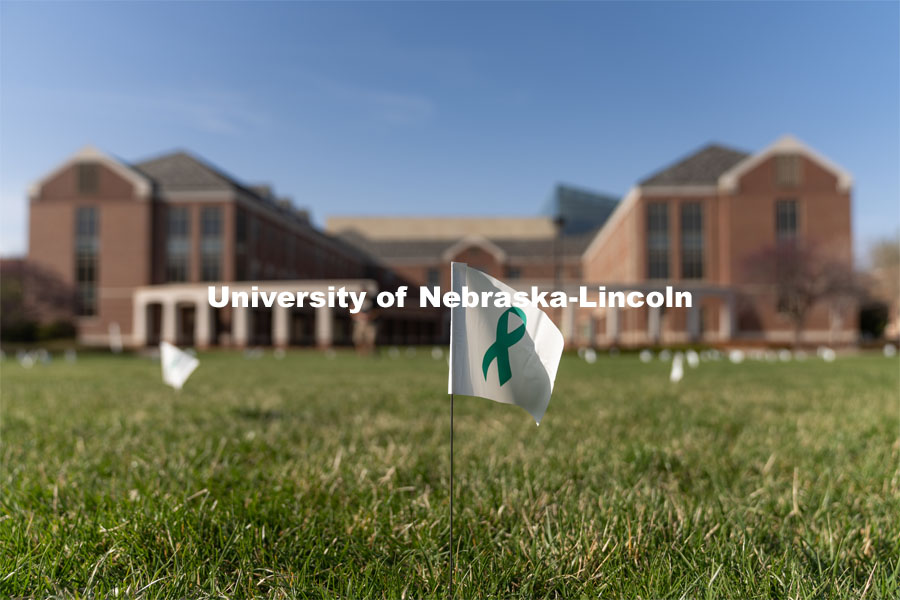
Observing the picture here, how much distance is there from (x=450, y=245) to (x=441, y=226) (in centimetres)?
2221

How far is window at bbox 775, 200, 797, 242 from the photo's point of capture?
1938 inches

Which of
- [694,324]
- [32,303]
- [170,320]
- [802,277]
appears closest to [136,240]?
[170,320]

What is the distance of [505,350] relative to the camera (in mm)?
1836

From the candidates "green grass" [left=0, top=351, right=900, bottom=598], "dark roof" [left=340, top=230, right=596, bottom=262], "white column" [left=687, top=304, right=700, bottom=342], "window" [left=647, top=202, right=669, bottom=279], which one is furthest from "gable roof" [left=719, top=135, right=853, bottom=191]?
"green grass" [left=0, top=351, right=900, bottom=598]

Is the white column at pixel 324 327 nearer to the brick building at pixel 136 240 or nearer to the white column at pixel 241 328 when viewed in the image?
the brick building at pixel 136 240

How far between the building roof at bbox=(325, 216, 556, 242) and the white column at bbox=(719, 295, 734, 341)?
51.0m

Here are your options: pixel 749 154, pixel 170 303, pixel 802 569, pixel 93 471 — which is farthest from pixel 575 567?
pixel 749 154

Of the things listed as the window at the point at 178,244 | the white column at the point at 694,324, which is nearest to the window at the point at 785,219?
the white column at the point at 694,324

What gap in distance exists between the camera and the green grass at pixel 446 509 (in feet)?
6.38

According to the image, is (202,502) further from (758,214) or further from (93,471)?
(758,214)

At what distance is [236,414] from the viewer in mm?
5664

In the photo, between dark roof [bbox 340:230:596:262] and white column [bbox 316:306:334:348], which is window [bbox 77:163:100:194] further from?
dark roof [bbox 340:230:596:262]

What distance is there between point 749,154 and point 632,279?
16024 mm

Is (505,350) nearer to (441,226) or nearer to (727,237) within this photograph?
(727,237)
